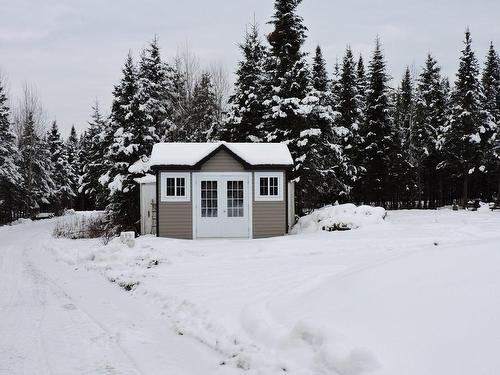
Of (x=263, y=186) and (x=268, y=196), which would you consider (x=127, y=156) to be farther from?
(x=268, y=196)

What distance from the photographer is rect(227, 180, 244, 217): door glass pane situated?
64.3 ft

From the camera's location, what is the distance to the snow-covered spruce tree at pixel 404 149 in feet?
129

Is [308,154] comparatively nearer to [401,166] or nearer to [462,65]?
[401,166]

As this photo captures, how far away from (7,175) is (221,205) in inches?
910

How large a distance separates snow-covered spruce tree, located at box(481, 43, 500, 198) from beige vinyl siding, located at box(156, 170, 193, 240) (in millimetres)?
25251

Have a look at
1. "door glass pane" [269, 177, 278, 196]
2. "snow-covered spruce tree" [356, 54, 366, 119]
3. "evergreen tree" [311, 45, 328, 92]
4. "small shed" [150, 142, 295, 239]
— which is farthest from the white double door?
"snow-covered spruce tree" [356, 54, 366, 119]

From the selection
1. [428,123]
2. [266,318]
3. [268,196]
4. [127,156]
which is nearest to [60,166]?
[127,156]

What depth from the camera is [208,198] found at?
1947 cm

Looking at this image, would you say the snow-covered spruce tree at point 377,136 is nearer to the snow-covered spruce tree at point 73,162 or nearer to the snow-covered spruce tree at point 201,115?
the snow-covered spruce tree at point 201,115

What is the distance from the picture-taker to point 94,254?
14906mm

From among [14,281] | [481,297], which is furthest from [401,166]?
[481,297]

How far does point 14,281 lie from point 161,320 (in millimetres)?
5435

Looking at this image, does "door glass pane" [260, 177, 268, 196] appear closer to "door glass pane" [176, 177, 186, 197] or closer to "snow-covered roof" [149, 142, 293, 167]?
"snow-covered roof" [149, 142, 293, 167]

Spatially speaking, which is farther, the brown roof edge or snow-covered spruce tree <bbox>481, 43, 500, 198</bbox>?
snow-covered spruce tree <bbox>481, 43, 500, 198</bbox>
